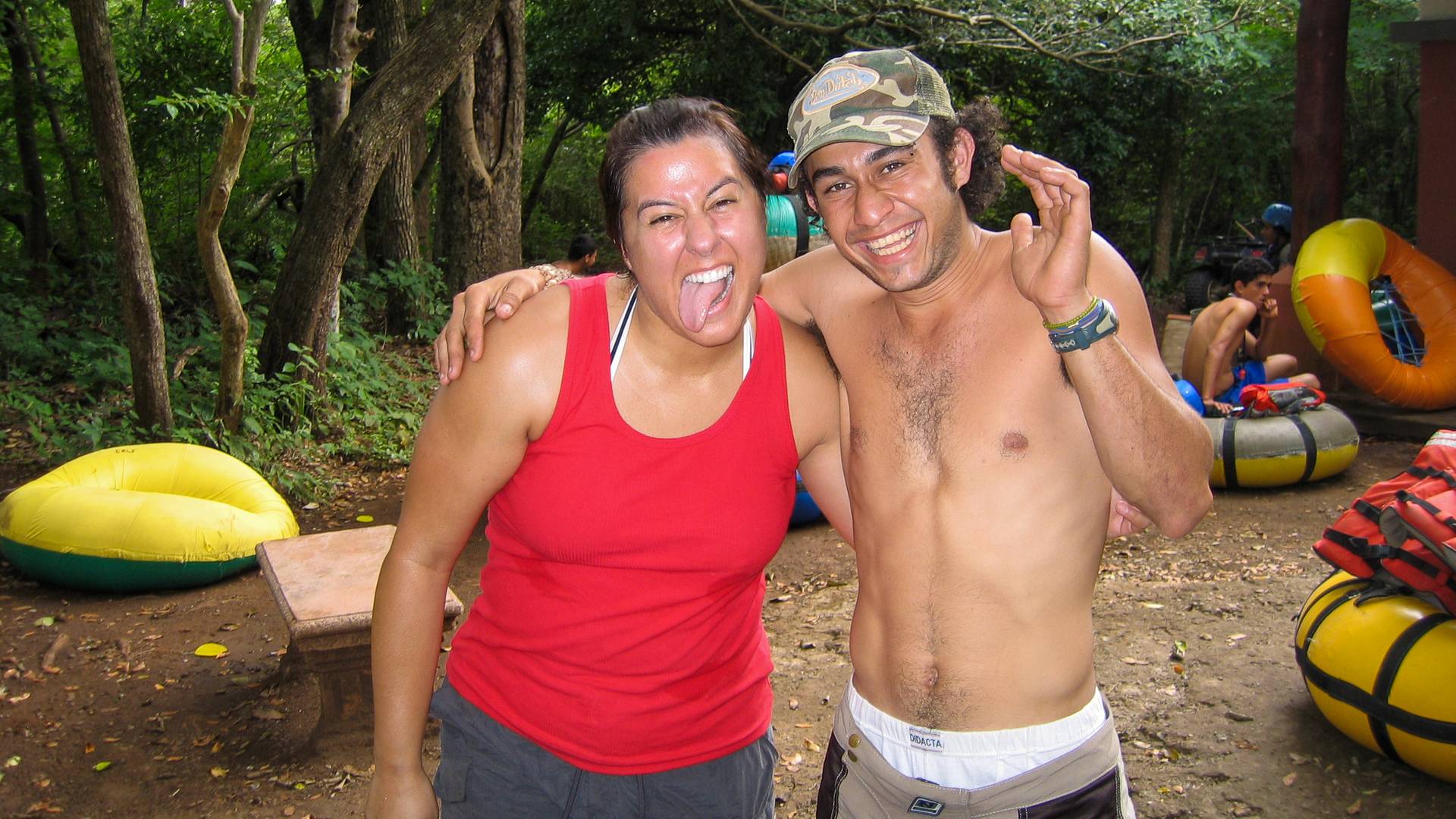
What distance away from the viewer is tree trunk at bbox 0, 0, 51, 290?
1041cm

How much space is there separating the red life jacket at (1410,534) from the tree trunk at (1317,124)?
6.91 m

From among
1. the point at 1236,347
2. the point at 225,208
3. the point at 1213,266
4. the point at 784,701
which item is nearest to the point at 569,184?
the point at 1213,266

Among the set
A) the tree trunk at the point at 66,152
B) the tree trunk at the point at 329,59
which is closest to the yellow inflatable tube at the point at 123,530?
the tree trunk at the point at 329,59

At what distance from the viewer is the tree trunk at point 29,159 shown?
34.1 feet

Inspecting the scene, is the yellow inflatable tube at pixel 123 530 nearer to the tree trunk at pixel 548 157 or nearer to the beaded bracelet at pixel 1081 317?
the beaded bracelet at pixel 1081 317

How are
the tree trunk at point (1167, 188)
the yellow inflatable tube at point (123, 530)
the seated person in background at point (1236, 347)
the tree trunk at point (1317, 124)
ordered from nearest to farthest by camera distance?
the yellow inflatable tube at point (123, 530) → the seated person in background at point (1236, 347) → the tree trunk at point (1317, 124) → the tree trunk at point (1167, 188)

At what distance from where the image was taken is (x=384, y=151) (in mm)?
7711

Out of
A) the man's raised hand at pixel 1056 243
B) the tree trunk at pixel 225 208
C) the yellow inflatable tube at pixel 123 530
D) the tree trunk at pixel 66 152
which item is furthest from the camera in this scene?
the tree trunk at pixel 66 152

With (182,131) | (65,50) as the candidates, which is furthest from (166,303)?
(65,50)

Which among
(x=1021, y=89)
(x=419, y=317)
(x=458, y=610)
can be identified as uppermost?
(x=1021, y=89)

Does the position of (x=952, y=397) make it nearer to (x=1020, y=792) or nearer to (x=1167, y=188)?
(x=1020, y=792)

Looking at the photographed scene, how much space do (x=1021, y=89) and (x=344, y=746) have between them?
1232cm

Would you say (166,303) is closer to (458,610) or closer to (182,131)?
(182,131)

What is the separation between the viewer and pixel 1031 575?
7.12ft
